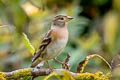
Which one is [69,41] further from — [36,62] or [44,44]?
[36,62]

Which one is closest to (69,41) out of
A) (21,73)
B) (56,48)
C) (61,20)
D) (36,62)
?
(61,20)

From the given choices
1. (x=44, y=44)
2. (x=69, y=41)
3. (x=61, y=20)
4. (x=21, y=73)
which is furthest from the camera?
(x=69, y=41)

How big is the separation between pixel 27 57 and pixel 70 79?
10.7 ft

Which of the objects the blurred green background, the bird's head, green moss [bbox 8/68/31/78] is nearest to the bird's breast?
the bird's head

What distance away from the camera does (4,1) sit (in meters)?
1.69

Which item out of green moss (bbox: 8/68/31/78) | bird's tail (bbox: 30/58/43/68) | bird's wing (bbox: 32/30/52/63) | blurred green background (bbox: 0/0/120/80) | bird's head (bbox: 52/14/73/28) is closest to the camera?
green moss (bbox: 8/68/31/78)

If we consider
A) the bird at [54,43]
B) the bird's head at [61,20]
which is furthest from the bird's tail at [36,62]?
the bird's head at [61,20]

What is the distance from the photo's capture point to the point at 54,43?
2764 millimetres

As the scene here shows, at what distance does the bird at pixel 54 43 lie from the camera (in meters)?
2.65

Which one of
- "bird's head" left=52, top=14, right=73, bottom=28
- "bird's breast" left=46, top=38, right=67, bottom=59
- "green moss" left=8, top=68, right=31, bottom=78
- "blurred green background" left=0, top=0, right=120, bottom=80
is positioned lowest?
"blurred green background" left=0, top=0, right=120, bottom=80

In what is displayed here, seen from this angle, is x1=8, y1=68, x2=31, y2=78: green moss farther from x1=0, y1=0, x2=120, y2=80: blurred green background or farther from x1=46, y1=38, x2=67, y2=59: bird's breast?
x1=0, y1=0, x2=120, y2=80: blurred green background

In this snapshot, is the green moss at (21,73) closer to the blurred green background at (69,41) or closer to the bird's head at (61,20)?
the bird's head at (61,20)

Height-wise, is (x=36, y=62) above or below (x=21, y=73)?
below

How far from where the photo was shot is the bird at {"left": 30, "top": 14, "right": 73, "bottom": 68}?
8.70ft
